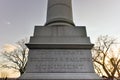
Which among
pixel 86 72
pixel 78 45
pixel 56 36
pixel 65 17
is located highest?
pixel 65 17

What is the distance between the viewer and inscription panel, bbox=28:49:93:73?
4.69 meters

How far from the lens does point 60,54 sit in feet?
16.4

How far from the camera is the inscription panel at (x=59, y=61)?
4688mm

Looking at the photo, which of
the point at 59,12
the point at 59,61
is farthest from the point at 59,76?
the point at 59,12

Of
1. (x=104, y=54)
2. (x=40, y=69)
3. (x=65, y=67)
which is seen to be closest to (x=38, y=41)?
(x=40, y=69)

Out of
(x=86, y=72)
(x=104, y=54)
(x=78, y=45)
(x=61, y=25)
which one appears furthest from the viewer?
(x=104, y=54)

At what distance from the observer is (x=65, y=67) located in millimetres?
4723

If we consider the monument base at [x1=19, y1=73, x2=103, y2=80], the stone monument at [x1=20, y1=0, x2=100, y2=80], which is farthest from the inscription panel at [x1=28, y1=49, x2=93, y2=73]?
the monument base at [x1=19, y1=73, x2=103, y2=80]

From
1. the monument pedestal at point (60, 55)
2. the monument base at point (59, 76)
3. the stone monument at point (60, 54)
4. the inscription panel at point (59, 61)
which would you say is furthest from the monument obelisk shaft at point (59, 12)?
the monument base at point (59, 76)

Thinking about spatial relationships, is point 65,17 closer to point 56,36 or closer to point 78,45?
point 56,36

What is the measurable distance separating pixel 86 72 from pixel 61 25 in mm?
2284

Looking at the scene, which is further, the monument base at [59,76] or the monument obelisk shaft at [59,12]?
the monument obelisk shaft at [59,12]

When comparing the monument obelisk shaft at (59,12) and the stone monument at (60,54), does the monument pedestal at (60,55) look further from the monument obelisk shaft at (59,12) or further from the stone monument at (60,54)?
the monument obelisk shaft at (59,12)

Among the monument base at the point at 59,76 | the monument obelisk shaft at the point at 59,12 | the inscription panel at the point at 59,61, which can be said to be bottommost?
the monument base at the point at 59,76
